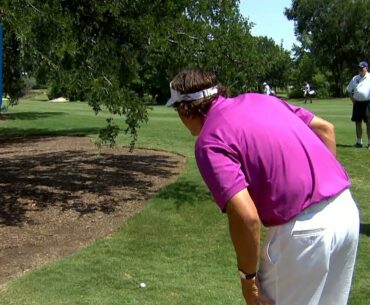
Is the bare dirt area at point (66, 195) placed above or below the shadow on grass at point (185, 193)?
below

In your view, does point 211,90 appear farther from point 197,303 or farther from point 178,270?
point 178,270

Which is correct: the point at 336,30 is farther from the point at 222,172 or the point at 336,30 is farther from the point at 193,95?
the point at 222,172

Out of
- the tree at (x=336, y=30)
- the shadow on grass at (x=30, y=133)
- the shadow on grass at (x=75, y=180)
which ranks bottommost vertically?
the shadow on grass at (x=30, y=133)

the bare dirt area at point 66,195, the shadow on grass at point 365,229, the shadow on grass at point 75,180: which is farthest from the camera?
the shadow on grass at point 75,180

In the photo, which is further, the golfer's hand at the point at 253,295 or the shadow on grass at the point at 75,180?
the shadow on grass at the point at 75,180

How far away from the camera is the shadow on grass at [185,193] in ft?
27.0

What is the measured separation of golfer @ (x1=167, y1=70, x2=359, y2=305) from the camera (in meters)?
2.44

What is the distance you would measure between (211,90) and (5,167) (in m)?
9.67

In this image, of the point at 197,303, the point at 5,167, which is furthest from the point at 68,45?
the point at 5,167

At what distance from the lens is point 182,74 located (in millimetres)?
2713

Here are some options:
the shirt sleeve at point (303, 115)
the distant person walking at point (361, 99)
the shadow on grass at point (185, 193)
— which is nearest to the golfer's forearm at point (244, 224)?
the shirt sleeve at point (303, 115)

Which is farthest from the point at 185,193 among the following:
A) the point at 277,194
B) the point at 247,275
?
the point at 277,194

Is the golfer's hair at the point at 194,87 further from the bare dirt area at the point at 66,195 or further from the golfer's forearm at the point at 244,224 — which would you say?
the bare dirt area at the point at 66,195

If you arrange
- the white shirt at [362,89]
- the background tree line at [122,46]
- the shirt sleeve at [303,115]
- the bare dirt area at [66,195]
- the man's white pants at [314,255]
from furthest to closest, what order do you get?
the white shirt at [362,89], the background tree line at [122,46], the bare dirt area at [66,195], the shirt sleeve at [303,115], the man's white pants at [314,255]
